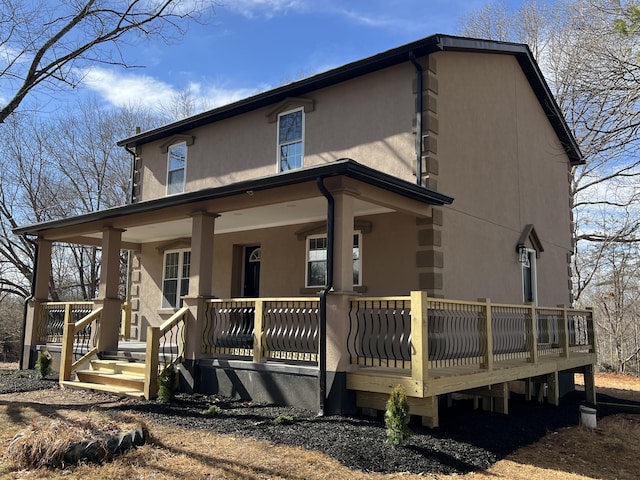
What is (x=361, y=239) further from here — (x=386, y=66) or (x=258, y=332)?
(x=386, y=66)

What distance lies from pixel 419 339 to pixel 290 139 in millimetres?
6690

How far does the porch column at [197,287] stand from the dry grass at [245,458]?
1.53 m

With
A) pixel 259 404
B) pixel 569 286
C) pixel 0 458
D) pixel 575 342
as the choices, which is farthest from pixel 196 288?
pixel 569 286

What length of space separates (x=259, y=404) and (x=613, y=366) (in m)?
19.7

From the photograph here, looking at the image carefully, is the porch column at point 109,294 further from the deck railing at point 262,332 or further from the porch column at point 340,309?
the porch column at point 340,309

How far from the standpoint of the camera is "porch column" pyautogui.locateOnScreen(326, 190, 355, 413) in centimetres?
734

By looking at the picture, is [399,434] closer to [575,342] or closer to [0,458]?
[0,458]

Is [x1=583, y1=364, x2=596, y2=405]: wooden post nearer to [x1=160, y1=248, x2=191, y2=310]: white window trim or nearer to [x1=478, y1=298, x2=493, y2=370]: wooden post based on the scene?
[x1=478, y1=298, x2=493, y2=370]: wooden post

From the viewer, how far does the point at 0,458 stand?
18.6 feet

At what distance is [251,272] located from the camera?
13242 millimetres

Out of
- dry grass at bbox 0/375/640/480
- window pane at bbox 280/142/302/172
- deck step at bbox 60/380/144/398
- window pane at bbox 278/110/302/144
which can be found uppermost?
window pane at bbox 278/110/302/144

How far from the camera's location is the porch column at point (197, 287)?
9.32m

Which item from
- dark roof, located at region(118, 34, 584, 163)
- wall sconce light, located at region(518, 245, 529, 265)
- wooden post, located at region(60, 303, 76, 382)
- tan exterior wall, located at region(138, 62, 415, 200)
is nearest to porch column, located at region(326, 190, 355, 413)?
tan exterior wall, located at region(138, 62, 415, 200)

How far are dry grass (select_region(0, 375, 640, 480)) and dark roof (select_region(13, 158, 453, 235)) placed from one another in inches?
141
